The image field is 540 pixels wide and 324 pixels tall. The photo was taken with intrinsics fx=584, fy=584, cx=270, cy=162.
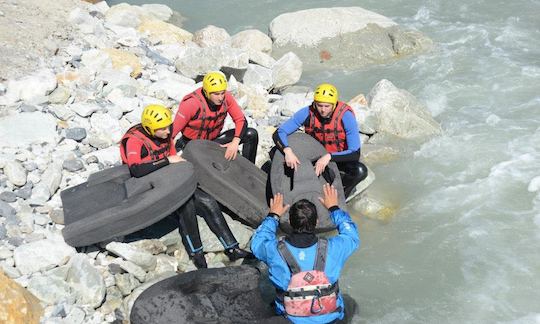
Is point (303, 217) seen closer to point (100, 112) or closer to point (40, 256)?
point (40, 256)

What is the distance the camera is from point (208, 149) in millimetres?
6875

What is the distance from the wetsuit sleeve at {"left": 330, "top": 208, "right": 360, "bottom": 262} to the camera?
4.46m

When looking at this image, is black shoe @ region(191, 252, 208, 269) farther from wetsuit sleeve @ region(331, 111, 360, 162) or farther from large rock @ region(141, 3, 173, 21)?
large rock @ region(141, 3, 173, 21)

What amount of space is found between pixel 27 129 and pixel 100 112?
1.09m

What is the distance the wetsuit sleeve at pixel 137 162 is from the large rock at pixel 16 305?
159 centimetres

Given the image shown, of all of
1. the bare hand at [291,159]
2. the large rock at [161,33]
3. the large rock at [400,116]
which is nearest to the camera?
the bare hand at [291,159]

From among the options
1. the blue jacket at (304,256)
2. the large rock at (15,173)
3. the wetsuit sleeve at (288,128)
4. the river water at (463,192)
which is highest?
the blue jacket at (304,256)

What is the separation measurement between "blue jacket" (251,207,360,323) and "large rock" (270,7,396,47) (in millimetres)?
9028

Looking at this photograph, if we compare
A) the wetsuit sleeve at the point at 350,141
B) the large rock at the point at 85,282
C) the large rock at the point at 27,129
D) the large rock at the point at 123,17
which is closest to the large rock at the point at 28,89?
the large rock at the point at 27,129

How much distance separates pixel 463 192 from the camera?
8156 millimetres

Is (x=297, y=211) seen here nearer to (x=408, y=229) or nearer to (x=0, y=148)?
(x=408, y=229)

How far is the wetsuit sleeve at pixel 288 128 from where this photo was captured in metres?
6.88

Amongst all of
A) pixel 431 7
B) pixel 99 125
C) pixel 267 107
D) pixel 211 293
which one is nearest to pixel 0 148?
pixel 99 125

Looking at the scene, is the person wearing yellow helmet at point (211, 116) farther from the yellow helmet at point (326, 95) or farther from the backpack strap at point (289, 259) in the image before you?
the backpack strap at point (289, 259)
